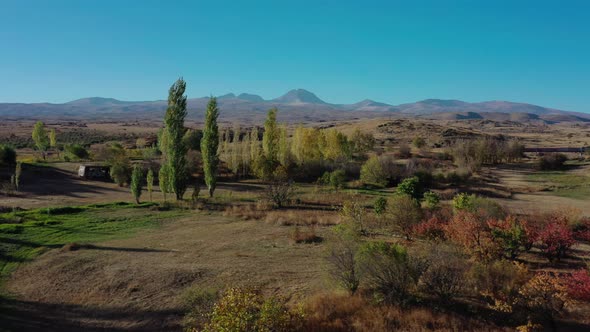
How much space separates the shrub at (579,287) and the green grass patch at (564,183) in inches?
1105

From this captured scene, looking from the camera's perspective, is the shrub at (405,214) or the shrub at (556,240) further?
the shrub at (405,214)

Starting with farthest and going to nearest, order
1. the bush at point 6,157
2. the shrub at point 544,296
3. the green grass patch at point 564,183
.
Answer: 1. the bush at point 6,157
2. the green grass patch at point 564,183
3. the shrub at point 544,296

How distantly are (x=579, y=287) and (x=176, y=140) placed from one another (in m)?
29.8

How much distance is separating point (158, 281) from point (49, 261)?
6487 mm

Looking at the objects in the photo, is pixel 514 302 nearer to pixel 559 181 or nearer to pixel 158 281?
pixel 158 281

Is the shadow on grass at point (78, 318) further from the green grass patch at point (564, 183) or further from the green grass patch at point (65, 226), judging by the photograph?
the green grass patch at point (564, 183)

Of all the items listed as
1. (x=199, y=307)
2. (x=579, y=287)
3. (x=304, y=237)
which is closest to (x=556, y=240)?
(x=579, y=287)

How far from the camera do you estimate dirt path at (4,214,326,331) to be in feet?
44.6

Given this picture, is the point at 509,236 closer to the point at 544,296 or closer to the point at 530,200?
the point at 544,296

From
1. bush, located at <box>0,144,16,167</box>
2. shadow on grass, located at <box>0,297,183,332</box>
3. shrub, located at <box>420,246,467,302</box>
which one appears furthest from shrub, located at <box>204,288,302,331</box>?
bush, located at <box>0,144,16,167</box>

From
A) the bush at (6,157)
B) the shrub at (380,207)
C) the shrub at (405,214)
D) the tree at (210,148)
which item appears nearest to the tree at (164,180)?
the tree at (210,148)

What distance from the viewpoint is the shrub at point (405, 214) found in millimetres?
22188

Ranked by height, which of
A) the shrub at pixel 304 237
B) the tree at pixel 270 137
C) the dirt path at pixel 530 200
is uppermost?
the tree at pixel 270 137

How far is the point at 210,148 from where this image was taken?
3672 cm
